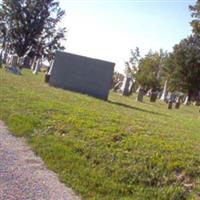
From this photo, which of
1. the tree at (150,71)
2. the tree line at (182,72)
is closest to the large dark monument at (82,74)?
the tree line at (182,72)

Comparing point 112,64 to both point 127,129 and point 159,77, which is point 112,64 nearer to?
point 127,129

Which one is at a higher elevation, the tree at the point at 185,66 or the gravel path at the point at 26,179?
the tree at the point at 185,66

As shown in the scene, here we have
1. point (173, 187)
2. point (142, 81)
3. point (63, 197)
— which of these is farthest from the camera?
point (142, 81)

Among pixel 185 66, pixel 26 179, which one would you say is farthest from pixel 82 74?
pixel 185 66

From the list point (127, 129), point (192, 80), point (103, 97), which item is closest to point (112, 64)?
point (103, 97)

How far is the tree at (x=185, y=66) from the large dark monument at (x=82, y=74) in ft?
124

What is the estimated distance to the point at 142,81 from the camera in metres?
65.1

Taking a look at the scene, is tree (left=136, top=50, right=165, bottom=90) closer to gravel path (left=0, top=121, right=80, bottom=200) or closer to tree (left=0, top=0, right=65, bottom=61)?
tree (left=0, top=0, right=65, bottom=61)

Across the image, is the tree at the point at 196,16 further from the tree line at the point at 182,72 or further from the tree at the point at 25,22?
the tree at the point at 25,22

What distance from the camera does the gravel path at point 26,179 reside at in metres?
5.89

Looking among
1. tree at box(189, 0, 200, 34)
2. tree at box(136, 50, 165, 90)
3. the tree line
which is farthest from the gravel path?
tree at box(136, 50, 165, 90)

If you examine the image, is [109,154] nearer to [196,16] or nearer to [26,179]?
[26,179]

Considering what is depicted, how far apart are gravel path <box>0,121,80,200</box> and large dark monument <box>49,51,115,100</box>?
42.3 ft

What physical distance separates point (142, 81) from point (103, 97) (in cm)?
4445
